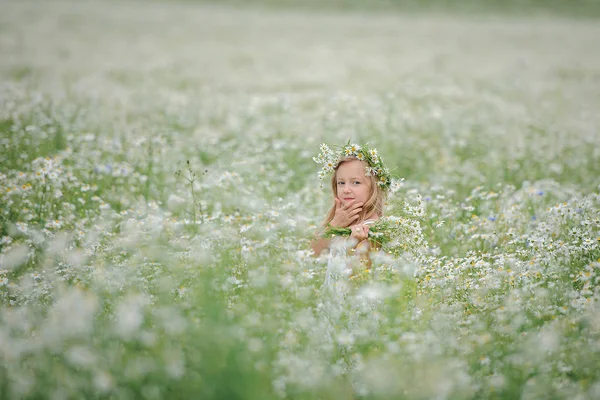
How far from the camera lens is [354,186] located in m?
5.95

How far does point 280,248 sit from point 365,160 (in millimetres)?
1079

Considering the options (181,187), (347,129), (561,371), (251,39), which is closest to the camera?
(561,371)

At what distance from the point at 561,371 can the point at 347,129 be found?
7.19 meters

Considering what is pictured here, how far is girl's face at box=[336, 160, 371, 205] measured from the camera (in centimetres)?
591

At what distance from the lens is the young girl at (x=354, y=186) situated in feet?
19.2

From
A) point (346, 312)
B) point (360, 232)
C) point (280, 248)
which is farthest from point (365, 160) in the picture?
point (346, 312)

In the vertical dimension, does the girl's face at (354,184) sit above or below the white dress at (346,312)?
above

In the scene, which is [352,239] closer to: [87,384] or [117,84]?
[87,384]

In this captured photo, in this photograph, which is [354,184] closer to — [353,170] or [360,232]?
[353,170]

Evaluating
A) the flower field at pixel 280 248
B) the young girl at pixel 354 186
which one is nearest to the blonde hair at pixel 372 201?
the young girl at pixel 354 186

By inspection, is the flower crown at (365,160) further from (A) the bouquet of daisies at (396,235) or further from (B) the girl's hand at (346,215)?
(A) the bouquet of daisies at (396,235)

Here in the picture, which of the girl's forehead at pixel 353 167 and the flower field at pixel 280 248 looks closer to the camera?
the flower field at pixel 280 248

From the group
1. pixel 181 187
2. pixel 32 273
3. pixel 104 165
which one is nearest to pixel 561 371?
pixel 32 273

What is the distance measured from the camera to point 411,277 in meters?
4.83
